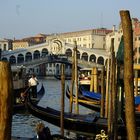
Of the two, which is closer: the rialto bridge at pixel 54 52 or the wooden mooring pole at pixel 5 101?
the wooden mooring pole at pixel 5 101

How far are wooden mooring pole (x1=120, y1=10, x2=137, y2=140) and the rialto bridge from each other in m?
28.5

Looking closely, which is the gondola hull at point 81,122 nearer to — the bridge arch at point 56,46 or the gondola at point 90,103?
the gondola at point 90,103

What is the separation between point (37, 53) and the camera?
32781mm

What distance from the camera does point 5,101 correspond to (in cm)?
175

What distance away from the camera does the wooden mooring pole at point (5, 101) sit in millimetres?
1740

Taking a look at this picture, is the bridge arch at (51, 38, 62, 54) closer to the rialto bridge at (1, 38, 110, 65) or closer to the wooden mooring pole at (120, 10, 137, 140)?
the rialto bridge at (1, 38, 110, 65)

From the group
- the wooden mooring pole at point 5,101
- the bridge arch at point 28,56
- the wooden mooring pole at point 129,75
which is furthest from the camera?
the bridge arch at point 28,56

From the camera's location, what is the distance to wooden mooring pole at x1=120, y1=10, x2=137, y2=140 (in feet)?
7.05

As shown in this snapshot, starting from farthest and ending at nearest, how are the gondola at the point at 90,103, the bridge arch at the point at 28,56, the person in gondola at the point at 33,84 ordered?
the bridge arch at the point at 28,56 < the person in gondola at the point at 33,84 < the gondola at the point at 90,103

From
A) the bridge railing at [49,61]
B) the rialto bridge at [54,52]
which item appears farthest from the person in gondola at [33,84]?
the rialto bridge at [54,52]

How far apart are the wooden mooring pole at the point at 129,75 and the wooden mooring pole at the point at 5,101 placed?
62 centimetres

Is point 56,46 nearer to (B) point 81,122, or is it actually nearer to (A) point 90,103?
(A) point 90,103

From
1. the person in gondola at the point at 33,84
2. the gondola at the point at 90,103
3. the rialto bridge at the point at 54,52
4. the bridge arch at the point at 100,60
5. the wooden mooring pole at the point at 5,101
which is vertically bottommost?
the bridge arch at the point at 100,60

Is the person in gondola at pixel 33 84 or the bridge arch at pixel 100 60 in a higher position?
the person in gondola at pixel 33 84
